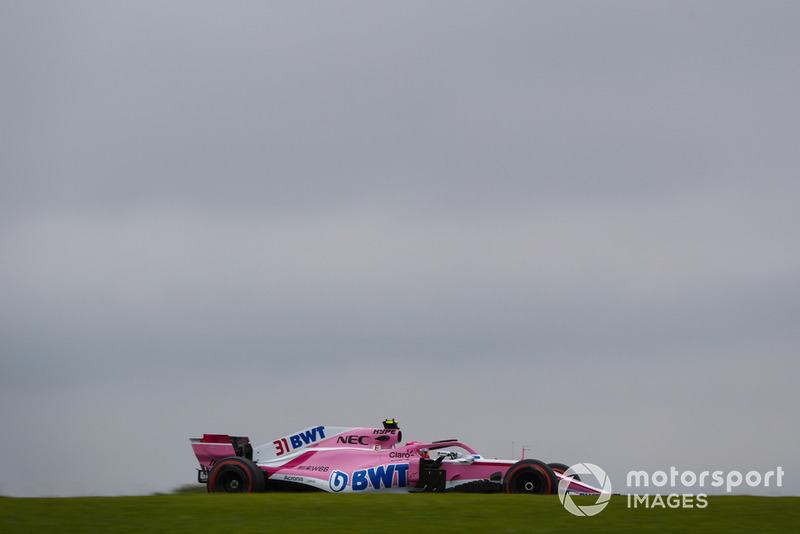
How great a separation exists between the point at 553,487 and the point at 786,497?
458 cm

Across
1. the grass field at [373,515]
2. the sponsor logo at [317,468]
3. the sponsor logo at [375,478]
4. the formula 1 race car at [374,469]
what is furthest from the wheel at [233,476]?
the grass field at [373,515]

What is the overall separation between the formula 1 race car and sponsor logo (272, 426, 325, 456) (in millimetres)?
275

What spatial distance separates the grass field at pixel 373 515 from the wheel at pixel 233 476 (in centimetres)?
355

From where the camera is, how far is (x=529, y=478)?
19.1 meters

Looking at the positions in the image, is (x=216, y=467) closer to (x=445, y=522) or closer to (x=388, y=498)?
(x=388, y=498)

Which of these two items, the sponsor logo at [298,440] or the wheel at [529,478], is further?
the sponsor logo at [298,440]

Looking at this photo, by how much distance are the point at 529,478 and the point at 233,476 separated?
6.87 metres

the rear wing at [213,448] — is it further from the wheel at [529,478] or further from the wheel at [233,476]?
the wheel at [529,478]

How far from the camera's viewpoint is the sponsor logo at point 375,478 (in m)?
20.3

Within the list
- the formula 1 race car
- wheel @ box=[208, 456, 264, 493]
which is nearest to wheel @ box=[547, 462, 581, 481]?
the formula 1 race car

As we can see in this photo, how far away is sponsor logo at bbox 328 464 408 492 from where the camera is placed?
66.7ft

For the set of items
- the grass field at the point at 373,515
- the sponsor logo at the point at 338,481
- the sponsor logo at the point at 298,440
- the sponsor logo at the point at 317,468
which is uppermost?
the sponsor logo at the point at 298,440

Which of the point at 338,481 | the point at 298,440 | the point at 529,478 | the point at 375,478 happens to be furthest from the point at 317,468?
the point at 529,478

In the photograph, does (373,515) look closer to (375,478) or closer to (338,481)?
(375,478)
